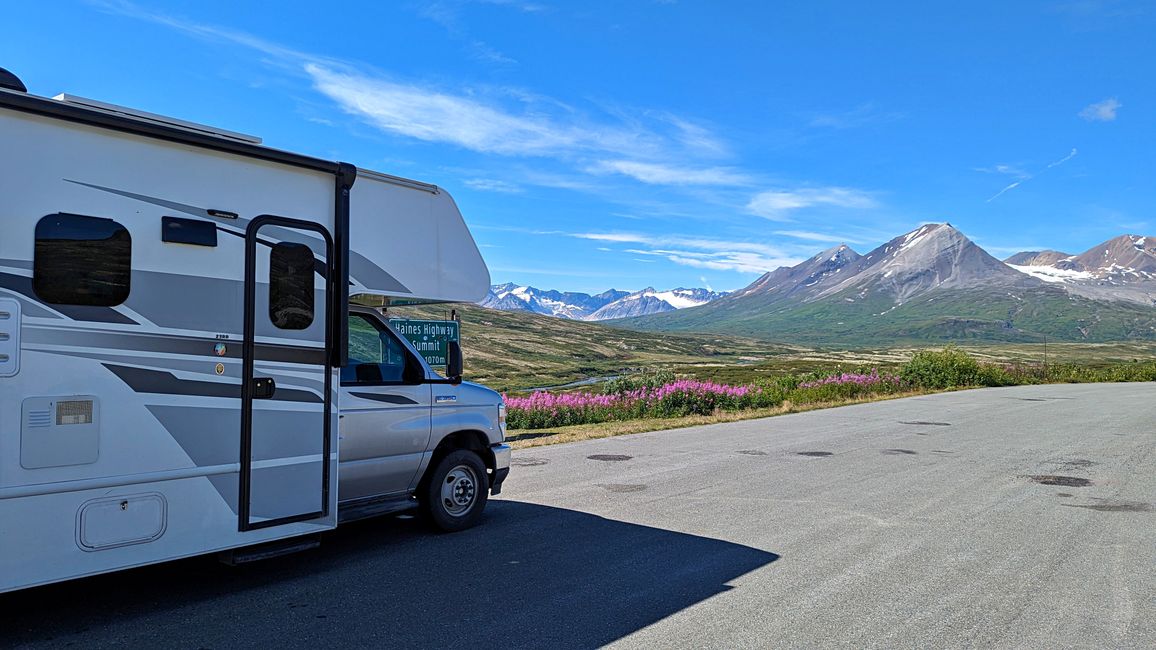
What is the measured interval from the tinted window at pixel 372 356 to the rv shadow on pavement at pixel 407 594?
1.51 meters

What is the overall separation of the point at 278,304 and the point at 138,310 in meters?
0.97

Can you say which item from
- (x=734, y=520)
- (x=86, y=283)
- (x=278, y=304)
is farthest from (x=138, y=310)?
(x=734, y=520)

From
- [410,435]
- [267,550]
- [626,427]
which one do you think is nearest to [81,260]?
[267,550]

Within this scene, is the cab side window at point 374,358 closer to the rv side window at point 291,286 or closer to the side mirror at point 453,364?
the side mirror at point 453,364

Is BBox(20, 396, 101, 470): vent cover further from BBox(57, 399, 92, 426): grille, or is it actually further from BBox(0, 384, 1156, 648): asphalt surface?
BBox(0, 384, 1156, 648): asphalt surface

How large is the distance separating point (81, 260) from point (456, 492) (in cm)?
393

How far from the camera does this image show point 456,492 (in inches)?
306

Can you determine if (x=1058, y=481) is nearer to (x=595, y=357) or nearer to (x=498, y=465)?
(x=498, y=465)

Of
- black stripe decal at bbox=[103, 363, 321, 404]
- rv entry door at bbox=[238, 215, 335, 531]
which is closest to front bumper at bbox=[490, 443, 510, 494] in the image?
rv entry door at bbox=[238, 215, 335, 531]

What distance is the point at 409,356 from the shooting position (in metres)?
7.45

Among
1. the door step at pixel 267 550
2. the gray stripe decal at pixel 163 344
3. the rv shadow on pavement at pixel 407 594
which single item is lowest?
the rv shadow on pavement at pixel 407 594

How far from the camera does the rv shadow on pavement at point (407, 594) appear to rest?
502 centimetres

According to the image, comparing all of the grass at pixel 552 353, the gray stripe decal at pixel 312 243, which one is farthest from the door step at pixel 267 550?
the grass at pixel 552 353

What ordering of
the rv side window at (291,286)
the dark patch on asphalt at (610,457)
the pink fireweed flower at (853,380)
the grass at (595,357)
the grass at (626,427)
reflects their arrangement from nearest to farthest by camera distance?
the rv side window at (291,286) < the dark patch on asphalt at (610,457) < the grass at (626,427) < the pink fireweed flower at (853,380) < the grass at (595,357)
